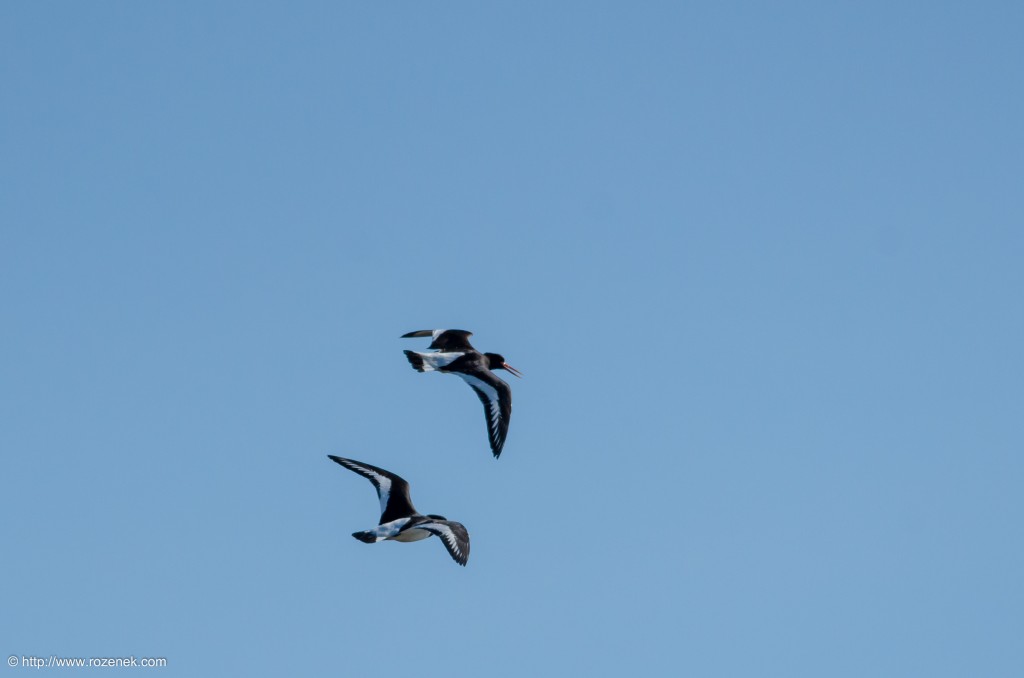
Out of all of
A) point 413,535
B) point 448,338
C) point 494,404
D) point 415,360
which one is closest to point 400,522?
point 413,535

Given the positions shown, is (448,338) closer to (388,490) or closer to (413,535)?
(388,490)

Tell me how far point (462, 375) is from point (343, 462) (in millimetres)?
2953

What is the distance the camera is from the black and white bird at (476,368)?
2691 cm

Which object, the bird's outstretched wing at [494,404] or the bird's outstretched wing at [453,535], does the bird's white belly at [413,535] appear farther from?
the bird's outstretched wing at [494,404]

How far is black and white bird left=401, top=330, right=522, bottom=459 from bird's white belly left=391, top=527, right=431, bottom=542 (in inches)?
76.4

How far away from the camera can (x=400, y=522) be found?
82.2 ft

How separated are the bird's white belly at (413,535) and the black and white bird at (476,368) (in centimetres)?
194

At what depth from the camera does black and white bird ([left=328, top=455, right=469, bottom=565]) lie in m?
24.3

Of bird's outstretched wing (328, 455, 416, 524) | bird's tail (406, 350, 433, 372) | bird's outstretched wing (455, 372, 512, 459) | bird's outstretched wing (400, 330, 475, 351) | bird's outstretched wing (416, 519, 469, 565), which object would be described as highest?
bird's outstretched wing (400, 330, 475, 351)

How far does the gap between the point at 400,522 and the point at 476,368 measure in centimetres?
460

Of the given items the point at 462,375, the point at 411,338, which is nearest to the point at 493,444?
the point at 462,375

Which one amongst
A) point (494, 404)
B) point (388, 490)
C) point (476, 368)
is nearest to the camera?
point (388, 490)

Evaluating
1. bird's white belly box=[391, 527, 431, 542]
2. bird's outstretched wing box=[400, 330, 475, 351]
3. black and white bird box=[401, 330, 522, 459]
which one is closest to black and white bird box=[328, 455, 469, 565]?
bird's white belly box=[391, 527, 431, 542]

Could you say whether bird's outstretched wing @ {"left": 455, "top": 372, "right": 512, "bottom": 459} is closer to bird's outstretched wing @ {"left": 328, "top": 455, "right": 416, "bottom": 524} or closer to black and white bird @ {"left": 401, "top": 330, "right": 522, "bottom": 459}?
black and white bird @ {"left": 401, "top": 330, "right": 522, "bottom": 459}
